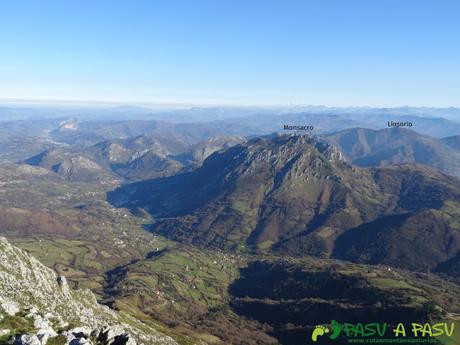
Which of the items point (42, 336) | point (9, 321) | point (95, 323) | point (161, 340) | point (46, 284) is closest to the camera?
point (42, 336)

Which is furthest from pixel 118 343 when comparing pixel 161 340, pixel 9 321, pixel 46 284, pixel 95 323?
pixel 161 340

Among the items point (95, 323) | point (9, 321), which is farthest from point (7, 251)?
point (9, 321)

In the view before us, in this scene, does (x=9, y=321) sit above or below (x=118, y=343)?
above

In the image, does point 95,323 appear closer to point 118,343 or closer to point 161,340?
point 161,340

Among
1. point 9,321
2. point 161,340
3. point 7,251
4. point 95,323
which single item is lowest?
point 161,340

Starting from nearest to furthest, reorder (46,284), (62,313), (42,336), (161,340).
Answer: (42,336)
(62,313)
(46,284)
(161,340)

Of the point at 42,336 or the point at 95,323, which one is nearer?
the point at 42,336
